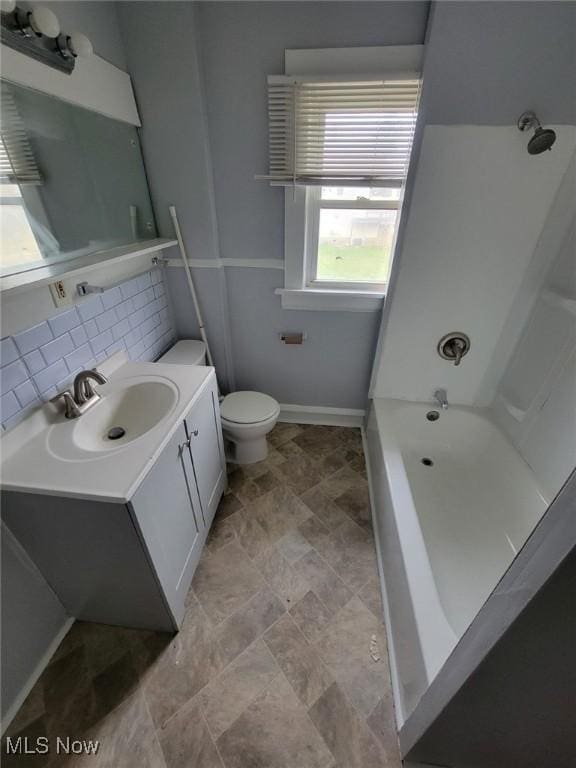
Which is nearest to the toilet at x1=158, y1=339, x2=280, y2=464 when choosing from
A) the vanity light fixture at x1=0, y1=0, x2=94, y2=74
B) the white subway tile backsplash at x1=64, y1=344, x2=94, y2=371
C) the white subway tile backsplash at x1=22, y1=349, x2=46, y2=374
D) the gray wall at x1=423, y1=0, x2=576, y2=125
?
the white subway tile backsplash at x1=64, y1=344, x2=94, y2=371

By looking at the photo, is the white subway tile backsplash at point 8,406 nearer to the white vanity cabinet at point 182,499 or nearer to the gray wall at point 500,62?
the white vanity cabinet at point 182,499

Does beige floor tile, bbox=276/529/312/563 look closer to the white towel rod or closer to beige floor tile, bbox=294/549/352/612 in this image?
beige floor tile, bbox=294/549/352/612

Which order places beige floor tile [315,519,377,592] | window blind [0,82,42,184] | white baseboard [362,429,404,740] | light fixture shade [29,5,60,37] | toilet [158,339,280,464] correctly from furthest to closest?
toilet [158,339,280,464] < beige floor tile [315,519,377,592] < white baseboard [362,429,404,740] < window blind [0,82,42,184] < light fixture shade [29,5,60,37]

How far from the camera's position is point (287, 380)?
2162 millimetres

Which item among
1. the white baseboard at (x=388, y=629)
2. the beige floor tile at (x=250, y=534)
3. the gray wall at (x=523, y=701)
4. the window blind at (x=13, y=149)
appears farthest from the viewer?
the beige floor tile at (x=250, y=534)

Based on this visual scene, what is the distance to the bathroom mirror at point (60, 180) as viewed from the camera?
0.95 meters

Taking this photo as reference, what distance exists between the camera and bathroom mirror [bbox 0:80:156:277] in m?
0.95

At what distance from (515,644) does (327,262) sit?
1.76m

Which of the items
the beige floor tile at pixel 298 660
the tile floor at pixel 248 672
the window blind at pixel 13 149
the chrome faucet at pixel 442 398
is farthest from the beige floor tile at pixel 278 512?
the window blind at pixel 13 149

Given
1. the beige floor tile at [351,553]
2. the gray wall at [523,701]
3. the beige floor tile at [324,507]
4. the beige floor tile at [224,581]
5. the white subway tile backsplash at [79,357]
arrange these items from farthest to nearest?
the beige floor tile at [324,507], the beige floor tile at [351,553], the beige floor tile at [224,581], the white subway tile backsplash at [79,357], the gray wall at [523,701]

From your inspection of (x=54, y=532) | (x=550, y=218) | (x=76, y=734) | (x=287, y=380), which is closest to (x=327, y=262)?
(x=287, y=380)

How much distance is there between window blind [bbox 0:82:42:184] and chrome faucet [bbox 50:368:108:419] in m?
0.63

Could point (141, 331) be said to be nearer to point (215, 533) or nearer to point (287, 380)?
point (287, 380)

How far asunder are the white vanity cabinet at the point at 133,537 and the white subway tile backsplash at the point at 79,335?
50cm
